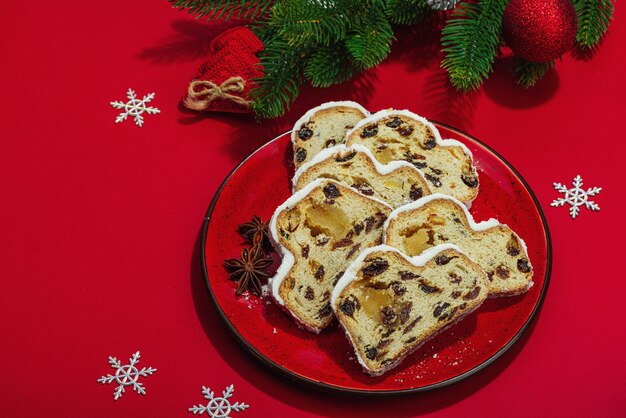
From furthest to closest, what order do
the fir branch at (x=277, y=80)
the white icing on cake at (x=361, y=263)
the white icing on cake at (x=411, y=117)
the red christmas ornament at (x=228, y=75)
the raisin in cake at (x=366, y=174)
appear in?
the red christmas ornament at (x=228, y=75), the fir branch at (x=277, y=80), the white icing on cake at (x=411, y=117), the raisin in cake at (x=366, y=174), the white icing on cake at (x=361, y=263)

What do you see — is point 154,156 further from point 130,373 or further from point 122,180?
point 130,373

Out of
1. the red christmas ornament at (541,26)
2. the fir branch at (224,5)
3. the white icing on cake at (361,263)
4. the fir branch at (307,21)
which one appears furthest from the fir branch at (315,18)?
the white icing on cake at (361,263)

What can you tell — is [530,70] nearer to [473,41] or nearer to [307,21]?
[473,41]

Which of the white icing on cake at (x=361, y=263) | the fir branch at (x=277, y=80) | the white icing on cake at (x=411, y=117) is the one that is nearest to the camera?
the white icing on cake at (x=361, y=263)

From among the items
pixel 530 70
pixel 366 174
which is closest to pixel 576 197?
pixel 530 70

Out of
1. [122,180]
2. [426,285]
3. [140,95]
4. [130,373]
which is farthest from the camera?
[140,95]

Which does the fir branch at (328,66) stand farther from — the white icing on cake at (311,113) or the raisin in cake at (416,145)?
the raisin in cake at (416,145)

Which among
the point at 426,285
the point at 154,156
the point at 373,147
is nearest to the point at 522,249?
the point at 426,285

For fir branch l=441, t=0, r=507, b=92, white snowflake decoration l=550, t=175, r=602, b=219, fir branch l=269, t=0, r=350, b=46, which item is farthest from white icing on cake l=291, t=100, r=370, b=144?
white snowflake decoration l=550, t=175, r=602, b=219
